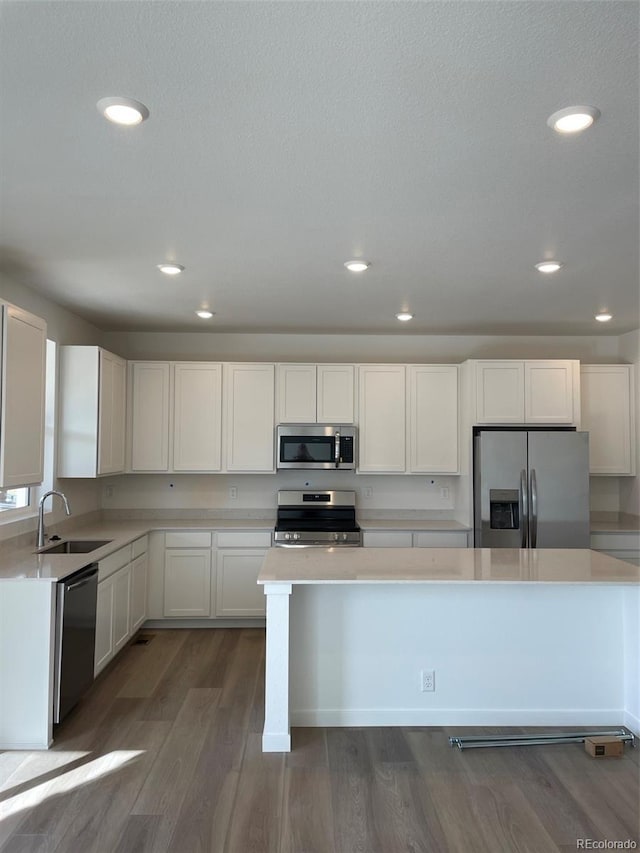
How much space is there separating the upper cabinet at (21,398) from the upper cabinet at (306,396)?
214 cm

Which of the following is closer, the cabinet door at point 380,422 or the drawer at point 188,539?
the drawer at point 188,539

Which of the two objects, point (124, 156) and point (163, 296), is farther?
point (163, 296)

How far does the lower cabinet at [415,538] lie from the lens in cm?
498

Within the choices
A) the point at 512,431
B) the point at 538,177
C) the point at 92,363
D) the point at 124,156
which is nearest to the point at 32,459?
the point at 92,363

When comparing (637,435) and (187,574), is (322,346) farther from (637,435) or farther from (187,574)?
(637,435)

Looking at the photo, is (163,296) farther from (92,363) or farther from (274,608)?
(274,608)

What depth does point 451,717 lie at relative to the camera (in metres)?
3.26

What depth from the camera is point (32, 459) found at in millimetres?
3422

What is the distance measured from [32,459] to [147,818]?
6.50 ft

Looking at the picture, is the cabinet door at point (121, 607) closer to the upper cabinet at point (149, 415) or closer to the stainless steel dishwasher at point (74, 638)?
the stainless steel dishwasher at point (74, 638)

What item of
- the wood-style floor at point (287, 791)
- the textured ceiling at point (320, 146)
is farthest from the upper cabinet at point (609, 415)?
the wood-style floor at point (287, 791)

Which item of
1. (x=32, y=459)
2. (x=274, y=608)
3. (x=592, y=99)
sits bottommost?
(x=274, y=608)

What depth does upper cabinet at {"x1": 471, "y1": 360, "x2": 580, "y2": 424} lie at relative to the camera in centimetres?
507

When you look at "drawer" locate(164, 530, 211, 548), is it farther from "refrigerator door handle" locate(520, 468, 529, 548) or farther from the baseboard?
"refrigerator door handle" locate(520, 468, 529, 548)
